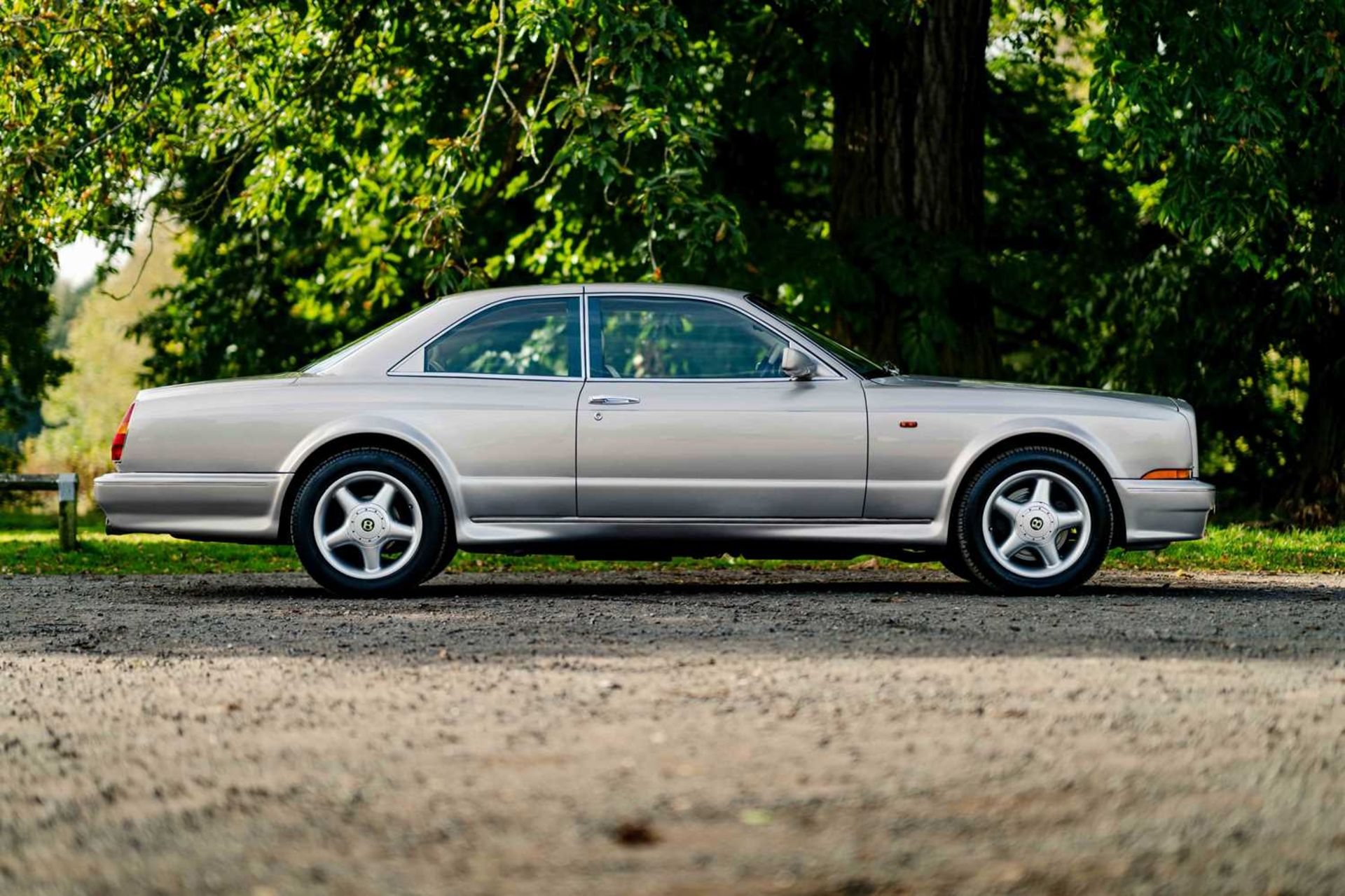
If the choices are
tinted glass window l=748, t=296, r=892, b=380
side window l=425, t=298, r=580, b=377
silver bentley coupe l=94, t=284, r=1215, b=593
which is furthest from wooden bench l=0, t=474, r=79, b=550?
tinted glass window l=748, t=296, r=892, b=380

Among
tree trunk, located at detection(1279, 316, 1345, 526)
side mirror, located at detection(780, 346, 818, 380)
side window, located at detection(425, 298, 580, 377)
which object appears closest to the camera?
side mirror, located at detection(780, 346, 818, 380)

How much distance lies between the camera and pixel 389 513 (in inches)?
344

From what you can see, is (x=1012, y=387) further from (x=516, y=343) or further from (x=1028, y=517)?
(x=516, y=343)

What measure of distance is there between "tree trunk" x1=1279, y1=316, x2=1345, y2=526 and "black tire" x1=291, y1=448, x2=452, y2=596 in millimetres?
12761

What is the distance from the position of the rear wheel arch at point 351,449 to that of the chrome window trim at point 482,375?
14.7 inches

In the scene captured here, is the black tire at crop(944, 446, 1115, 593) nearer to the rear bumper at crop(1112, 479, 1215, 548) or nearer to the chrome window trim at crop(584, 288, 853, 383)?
the rear bumper at crop(1112, 479, 1215, 548)

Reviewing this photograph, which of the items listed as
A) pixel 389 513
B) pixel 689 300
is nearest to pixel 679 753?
pixel 389 513

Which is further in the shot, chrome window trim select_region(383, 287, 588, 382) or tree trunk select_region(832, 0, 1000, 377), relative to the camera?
tree trunk select_region(832, 0, 1000, 377)

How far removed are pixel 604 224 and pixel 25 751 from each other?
11920 millimetres

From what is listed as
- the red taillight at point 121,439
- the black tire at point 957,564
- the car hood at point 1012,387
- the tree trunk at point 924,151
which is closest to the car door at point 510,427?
the red taillight at point 121,439

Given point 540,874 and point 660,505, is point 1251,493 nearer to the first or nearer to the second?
point 660,505

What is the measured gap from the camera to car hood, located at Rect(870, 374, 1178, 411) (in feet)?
29.1

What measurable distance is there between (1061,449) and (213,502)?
4.36m

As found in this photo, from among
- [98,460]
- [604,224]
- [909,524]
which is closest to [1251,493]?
[604,224]
